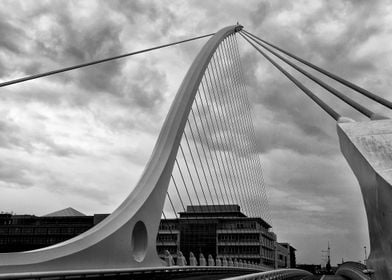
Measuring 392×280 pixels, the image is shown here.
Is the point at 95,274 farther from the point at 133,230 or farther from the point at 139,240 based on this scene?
the point at 139,240

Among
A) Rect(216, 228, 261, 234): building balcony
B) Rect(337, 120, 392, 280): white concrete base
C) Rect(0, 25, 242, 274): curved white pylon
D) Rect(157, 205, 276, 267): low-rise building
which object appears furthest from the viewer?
Rect(216, 228, 261, 234): building balcony

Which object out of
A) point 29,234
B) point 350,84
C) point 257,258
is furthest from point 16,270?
point 29,234

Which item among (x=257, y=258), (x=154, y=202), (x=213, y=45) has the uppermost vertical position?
(x=213, y=45)

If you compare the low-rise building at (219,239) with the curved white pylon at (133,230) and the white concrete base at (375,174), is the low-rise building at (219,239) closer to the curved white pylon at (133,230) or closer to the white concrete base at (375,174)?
the curved white pylon at (133,230)

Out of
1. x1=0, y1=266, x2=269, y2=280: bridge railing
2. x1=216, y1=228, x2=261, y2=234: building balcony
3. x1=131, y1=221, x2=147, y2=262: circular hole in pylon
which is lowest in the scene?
x1=0, y1=266, x2=269, y2=280: bridge railing

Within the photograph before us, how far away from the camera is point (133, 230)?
18109 millimetres

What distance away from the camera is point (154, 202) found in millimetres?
19641

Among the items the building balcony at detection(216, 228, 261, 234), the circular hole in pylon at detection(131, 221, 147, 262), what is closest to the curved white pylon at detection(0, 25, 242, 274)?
the circular hole in pylon at detection(131, 221, 147, 262)

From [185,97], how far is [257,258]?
57.4m

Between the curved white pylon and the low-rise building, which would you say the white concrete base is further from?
the low-rise building

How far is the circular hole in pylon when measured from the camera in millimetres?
18344

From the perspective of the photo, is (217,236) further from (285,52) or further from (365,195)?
(365,195)

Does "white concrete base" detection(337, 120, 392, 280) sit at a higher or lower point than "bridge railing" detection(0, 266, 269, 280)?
higher

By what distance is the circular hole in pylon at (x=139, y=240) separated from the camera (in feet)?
60.2
